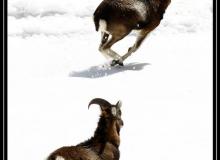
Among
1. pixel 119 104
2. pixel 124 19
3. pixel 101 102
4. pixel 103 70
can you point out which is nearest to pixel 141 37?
pixel 124 19

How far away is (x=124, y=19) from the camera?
1555 centimetres

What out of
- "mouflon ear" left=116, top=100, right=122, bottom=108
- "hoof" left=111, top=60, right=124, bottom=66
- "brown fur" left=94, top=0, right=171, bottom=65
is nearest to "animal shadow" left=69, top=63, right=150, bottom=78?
"hoof" left=111, top=60, right=124, bottom=66

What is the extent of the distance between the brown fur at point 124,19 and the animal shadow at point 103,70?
162mm

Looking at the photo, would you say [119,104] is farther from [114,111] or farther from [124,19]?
[124,19]

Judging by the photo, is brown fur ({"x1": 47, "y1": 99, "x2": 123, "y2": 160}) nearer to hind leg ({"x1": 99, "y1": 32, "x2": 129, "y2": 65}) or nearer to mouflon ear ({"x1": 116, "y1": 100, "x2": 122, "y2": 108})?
mouflon ear ({"x1": 116, "y1": 100, "x2": 122, "y2": 108})

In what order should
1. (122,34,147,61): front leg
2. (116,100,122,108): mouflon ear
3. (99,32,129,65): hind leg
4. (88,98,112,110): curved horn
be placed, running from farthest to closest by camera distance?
1. (122,34,147,61): front leg
2. (99,32,129,65): hind leg
3. (116,100,122,108): mouflon ear
4. (88,98,112,110): curved horn

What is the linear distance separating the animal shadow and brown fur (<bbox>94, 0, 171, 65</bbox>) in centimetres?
Answer: 16

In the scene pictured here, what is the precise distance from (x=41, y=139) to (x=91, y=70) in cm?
354

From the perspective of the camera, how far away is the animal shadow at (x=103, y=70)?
1548cm

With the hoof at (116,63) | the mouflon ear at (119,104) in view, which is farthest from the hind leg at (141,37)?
the mouflon ear at (119,104)

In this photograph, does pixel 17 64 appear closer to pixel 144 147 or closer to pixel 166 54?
pixel 166 54

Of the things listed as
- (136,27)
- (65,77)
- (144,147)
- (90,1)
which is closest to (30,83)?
(65,77)

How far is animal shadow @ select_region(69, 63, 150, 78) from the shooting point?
15.5m

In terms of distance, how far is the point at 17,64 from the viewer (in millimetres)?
16172
